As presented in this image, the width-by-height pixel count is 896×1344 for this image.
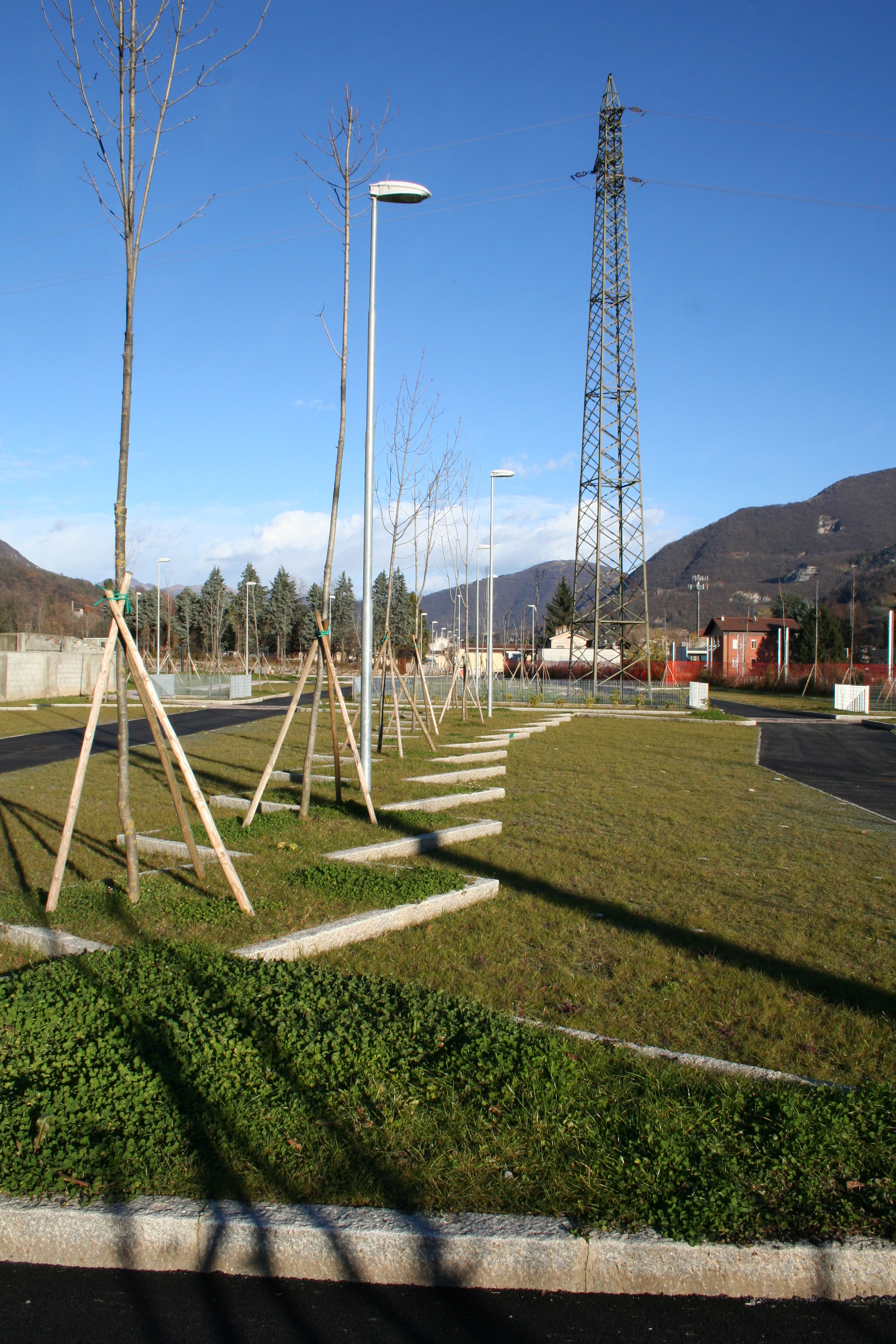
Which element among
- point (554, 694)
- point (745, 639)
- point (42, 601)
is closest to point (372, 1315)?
point (554, 694)

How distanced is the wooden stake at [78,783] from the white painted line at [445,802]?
148 inches

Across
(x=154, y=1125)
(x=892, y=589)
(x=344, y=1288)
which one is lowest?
(x=344, y=1288)

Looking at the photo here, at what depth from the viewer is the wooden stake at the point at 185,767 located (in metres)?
5.30

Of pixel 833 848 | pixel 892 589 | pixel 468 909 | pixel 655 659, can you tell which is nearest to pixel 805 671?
pixel 655 659

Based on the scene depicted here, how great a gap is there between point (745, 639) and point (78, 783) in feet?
307

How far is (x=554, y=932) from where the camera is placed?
5.41 metres

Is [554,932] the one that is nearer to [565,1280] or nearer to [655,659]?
[565,1280]

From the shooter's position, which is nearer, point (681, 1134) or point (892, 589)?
point (681, 1134)

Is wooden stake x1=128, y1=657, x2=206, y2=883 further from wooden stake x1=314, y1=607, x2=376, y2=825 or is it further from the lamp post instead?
the lamp post

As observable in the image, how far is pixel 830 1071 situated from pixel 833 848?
17.4 feet

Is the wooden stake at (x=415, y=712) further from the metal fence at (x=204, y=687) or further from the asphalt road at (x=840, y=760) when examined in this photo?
the metal fence at (x=204, y=687)

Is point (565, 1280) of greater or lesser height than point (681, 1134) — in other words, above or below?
below

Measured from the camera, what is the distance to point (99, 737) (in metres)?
19.2

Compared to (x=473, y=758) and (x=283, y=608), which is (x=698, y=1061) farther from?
(x=283, y=608)
